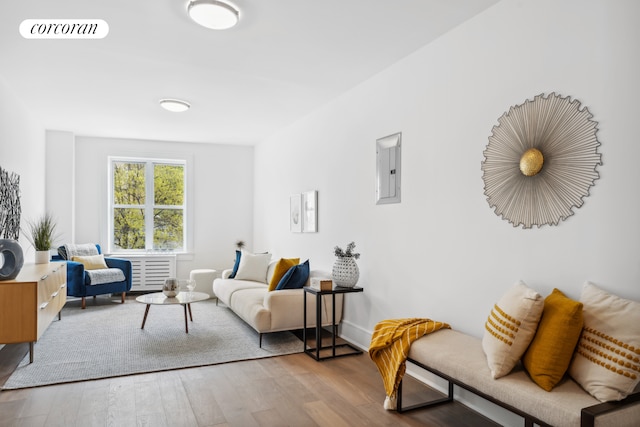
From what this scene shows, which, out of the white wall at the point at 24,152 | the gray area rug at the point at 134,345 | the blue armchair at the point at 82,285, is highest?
the white wall at the point at 24,152

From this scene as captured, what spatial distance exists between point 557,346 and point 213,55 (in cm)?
317

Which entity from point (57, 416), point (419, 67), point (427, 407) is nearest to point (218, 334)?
point (57, 416)

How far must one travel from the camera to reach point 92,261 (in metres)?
6.29

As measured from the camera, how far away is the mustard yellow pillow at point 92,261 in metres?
6.20

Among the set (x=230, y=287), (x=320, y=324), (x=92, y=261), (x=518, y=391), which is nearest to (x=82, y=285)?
(x=92, y=261)

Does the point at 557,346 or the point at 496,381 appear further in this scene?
the point at 496,381

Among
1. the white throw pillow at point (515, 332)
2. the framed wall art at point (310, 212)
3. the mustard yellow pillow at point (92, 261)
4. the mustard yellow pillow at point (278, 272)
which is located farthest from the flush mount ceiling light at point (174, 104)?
the white throw pillow at point (515, 332)

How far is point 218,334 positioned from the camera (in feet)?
15.3

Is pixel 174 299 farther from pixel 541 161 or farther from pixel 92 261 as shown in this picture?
pixel 541 161

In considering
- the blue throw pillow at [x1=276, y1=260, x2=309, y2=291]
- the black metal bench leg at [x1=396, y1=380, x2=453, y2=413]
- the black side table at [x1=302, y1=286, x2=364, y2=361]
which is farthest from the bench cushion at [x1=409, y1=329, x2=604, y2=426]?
the blue throw pillow at [x1=276, y1=260, x2=309, y2=291]

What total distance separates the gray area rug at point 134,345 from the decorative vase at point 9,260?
0.74 meters

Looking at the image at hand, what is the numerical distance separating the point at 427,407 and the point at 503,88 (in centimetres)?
207

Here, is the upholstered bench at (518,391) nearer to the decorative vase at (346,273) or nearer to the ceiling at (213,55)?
the decorative vase at (346,273)

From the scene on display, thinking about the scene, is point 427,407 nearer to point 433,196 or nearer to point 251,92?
point 433,196
